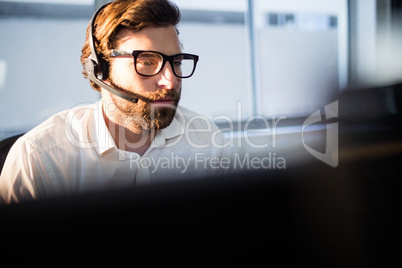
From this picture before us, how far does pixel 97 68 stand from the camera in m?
0.66

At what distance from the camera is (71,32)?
2.34ft

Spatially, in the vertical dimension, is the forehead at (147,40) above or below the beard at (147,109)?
above

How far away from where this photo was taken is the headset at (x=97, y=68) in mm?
651

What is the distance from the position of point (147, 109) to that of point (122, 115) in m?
0.06

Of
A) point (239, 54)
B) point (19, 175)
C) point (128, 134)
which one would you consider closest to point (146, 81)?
point (128, 134)

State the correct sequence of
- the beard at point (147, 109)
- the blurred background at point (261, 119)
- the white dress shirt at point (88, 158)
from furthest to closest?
the beard at point (147, 109)
the white dress shirt at point (88, 158)
the blurred background at point (261, 119)

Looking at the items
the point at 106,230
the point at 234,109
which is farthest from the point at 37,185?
the point at 234,109

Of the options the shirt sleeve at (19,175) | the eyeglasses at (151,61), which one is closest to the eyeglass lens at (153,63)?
the eyeglasses at (151,61)

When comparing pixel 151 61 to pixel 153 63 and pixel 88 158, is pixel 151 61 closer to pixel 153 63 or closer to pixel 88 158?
pixel 153 63

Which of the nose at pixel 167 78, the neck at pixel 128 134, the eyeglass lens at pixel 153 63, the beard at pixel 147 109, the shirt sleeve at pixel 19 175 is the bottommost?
the shirt sleeve at pixel 19 175

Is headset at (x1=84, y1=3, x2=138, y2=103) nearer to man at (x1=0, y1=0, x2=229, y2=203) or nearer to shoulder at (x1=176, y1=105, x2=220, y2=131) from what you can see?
man at (x1=0, y1=0, x2=229, y2=203)

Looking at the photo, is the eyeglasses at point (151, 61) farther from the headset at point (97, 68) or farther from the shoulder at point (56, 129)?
the shoulder at point (56, 129)

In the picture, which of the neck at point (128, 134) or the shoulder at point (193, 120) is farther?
the shoulder at point (193, 120)

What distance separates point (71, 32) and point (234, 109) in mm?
546
